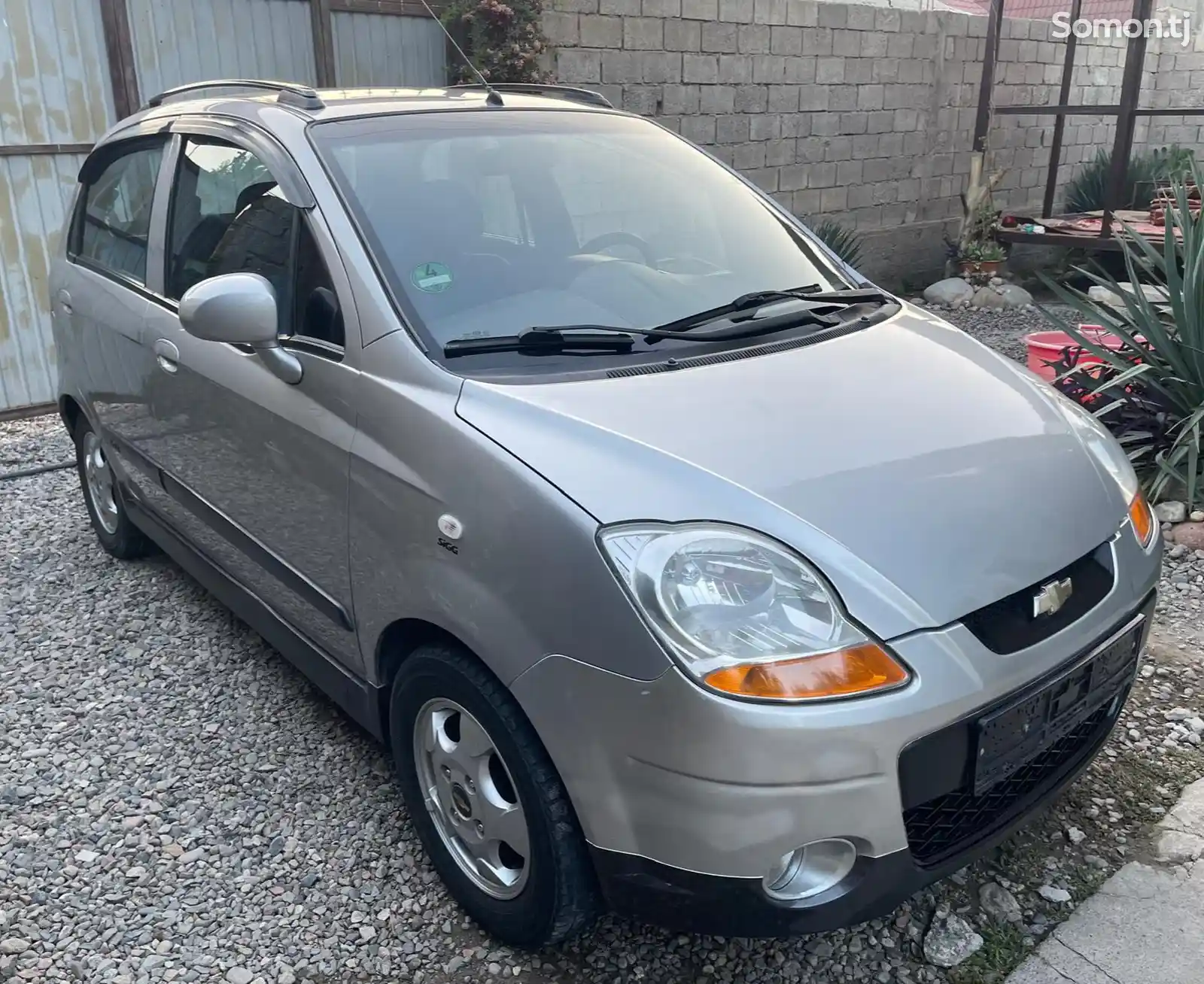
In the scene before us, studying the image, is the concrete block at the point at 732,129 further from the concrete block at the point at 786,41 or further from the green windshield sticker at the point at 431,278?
the green windshield sticker at the point at 431,278

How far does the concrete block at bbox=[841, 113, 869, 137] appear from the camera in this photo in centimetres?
1012

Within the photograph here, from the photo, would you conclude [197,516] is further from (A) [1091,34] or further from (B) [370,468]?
(A) [1091,34]

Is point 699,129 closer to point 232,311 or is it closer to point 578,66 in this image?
point 578,66

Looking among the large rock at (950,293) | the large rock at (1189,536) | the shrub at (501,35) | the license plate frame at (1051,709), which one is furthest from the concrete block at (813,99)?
the license plate frame at (1051,709)

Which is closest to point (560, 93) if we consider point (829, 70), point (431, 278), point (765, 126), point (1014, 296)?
point (431, 278)

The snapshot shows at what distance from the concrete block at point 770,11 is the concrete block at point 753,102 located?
1.78 ft

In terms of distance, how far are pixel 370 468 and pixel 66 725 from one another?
175cm

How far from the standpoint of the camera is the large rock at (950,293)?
10188mm

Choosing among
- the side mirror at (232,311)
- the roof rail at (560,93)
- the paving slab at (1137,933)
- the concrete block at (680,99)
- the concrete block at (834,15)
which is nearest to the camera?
the paving slab at (1137,933)

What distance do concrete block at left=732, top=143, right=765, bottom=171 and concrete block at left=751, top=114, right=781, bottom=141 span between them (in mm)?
Answer: 71

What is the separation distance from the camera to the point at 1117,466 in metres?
2.57

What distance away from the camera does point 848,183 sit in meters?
10.3

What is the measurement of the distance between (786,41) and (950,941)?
860 cm

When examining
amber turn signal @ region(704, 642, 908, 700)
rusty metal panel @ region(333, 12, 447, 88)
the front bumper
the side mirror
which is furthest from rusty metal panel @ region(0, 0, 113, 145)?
amber turn signal @ region(704, 642, 908, 700)
